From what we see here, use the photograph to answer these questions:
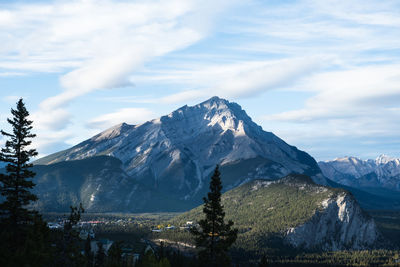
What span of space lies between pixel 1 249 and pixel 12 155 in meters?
17.1

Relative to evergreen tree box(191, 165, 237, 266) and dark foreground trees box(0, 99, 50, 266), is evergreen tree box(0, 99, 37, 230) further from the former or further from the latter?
evergreen tree box(191, 165, 237, 266)

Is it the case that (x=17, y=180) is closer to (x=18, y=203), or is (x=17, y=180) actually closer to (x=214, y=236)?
(x=18, y=203)

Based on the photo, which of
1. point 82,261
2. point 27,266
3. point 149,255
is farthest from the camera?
point 149,255

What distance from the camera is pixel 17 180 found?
77.3 metres

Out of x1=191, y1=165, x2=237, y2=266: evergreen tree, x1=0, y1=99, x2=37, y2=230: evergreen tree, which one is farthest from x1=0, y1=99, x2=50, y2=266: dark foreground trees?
x1=191, y1=165, x2=237, y2=266: evergreen tree

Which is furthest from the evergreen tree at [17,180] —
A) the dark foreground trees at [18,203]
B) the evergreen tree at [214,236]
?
the evergreen tree at [214,236]

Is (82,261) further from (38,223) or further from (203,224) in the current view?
(203,224)

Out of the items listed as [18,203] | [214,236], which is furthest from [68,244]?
[214,236]

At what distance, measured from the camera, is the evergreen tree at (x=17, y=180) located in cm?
7669

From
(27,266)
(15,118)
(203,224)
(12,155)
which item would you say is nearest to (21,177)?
(12,155)

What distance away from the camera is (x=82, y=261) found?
8688 centimetres

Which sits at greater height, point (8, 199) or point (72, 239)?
point (8, 199)

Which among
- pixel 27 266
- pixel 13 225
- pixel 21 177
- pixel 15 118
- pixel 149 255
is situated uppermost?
pixel 15 118

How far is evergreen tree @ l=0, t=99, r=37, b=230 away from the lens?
252ft
